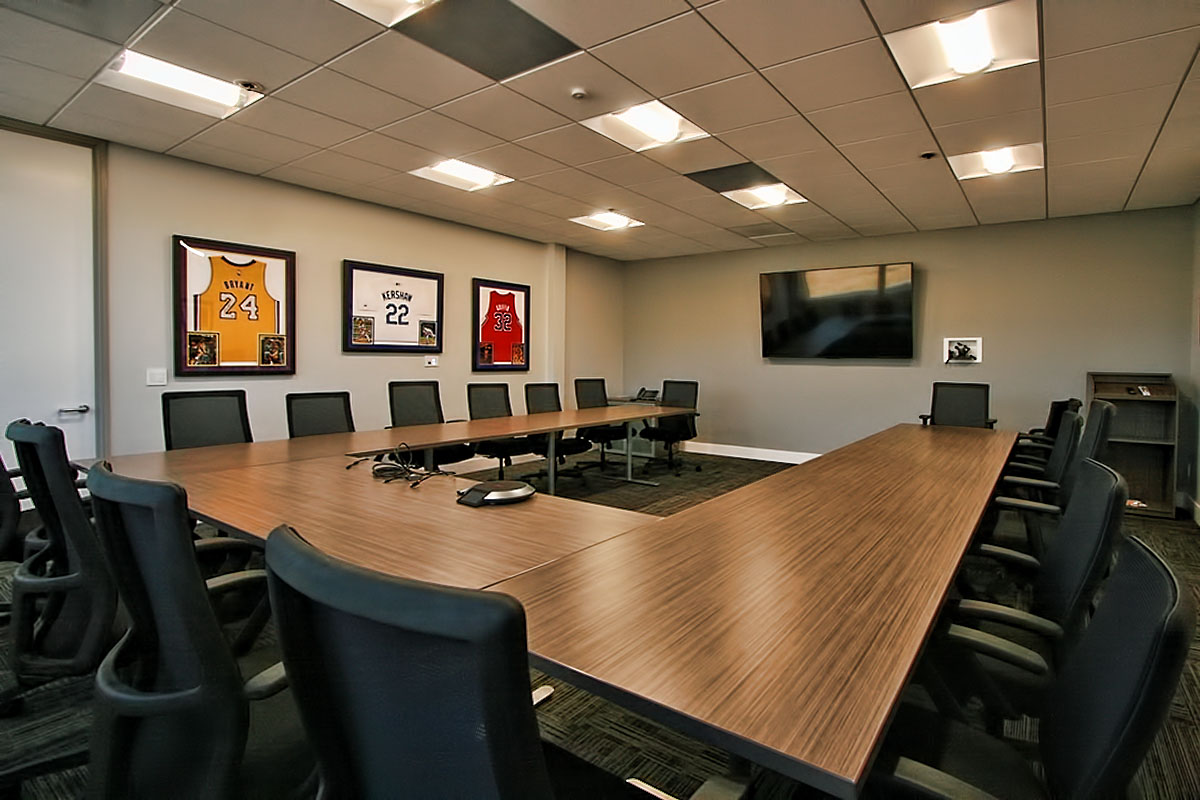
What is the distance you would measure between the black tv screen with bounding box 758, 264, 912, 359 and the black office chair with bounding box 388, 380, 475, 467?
13.9ft

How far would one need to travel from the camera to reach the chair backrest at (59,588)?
5.67 feet

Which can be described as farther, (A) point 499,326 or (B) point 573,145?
(A) point 499,326

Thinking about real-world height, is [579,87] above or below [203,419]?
above

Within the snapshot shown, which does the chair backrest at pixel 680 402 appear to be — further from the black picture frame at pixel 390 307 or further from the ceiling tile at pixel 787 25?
the ceiling tile at pixel 787 25

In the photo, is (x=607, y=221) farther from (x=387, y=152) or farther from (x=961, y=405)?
(x=961, y=405)

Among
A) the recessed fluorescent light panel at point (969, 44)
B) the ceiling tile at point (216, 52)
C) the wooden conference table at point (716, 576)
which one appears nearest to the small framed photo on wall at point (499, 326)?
the ceiling tile at point (216, 52)

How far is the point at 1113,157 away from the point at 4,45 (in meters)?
6.30

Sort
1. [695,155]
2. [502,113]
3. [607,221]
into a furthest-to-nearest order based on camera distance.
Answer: [607,221]
[695,155]
[502,113]

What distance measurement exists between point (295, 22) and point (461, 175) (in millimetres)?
2305

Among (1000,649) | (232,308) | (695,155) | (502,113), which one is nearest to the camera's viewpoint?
(1000,649)

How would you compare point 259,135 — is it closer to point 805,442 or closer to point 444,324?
point 444,324

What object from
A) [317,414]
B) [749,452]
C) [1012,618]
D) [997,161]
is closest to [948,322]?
[997,161]

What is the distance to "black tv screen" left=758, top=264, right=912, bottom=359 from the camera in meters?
6.70

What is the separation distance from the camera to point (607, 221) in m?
6.45
